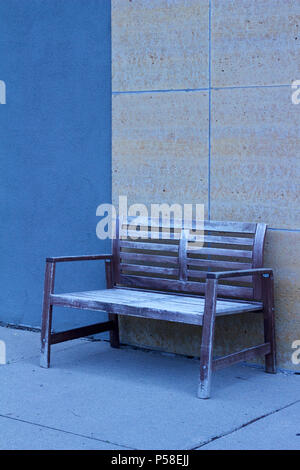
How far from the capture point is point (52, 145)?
6031mm

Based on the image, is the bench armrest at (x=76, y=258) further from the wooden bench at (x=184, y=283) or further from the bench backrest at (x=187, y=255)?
the bench backrest at (x=187, y=255)

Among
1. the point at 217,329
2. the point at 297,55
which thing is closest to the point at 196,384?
the point at 217,329

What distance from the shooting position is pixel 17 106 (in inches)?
246

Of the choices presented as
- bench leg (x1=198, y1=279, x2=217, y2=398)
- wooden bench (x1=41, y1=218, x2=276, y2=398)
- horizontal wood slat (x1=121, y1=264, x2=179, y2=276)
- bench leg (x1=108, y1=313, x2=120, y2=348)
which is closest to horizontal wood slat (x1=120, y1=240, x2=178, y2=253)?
wooden bench (x1=41, y1=218, x2=276, y2=398)

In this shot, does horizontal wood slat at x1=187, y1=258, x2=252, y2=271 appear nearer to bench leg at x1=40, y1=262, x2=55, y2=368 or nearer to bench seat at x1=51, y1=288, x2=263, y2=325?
bench seat at x1=51, y1=288, x2=263, y2=325

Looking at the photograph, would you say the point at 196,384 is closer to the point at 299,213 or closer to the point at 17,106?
the point at 299,213

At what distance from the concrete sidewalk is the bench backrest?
0.57 metres

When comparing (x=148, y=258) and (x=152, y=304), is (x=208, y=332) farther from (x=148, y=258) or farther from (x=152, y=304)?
(x=148, y=258)

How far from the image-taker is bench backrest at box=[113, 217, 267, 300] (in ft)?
15.9

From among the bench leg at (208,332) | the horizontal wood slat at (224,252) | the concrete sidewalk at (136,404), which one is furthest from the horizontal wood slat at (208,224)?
the concrete sidewalk at (136,404)

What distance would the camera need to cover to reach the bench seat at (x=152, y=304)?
4387mm

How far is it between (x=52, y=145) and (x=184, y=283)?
5.85 ft

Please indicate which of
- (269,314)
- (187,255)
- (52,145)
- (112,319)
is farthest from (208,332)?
(52,145)

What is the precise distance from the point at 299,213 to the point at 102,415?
1.90 metres
